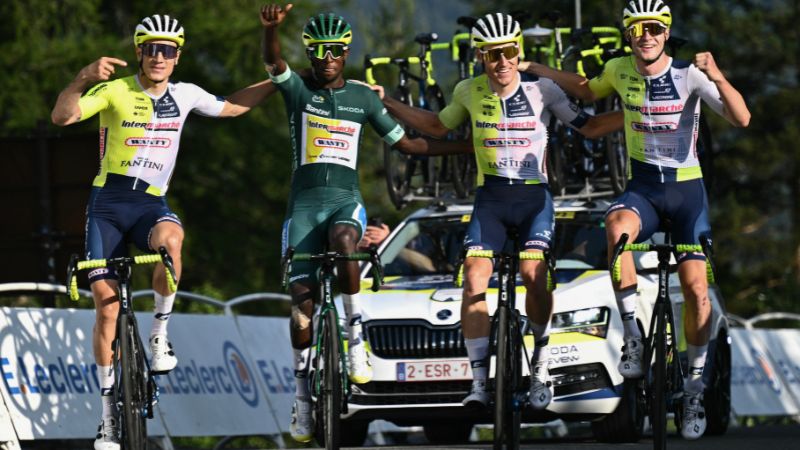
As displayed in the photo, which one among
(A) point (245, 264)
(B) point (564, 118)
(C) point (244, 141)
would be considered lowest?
(A) point (245, 264)

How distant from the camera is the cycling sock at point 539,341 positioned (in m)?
12.5

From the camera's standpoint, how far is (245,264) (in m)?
39.7

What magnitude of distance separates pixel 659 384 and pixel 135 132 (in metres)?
3.62

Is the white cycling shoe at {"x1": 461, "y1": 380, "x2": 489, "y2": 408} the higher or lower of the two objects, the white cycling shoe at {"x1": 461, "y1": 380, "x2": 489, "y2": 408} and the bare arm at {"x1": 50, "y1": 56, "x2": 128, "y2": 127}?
the lower

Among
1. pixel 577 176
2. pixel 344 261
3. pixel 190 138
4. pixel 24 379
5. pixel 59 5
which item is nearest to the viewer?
pixel 344 261

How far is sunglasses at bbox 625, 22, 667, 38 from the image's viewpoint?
1221 cm

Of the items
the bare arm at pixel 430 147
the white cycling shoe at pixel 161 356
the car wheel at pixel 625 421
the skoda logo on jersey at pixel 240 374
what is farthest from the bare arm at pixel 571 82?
the skoda logo on jersey at pixel 240 374

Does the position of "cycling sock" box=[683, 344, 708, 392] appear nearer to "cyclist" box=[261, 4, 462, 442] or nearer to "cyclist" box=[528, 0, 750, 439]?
"cyclist" box=[528, 0, 750, 439]

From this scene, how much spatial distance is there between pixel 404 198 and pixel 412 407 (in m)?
3.80

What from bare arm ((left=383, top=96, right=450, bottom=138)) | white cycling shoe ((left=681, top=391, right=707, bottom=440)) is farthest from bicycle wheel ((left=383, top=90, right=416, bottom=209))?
white cycling shoe ((left=681, top=391, right=707, bottom=440))

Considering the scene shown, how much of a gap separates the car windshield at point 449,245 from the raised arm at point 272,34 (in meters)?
3.63

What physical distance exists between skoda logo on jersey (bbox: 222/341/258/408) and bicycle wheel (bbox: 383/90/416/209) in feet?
7.54

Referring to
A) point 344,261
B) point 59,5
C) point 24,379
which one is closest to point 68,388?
point 24,379

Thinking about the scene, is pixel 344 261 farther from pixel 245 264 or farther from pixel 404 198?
pixel 245 264
